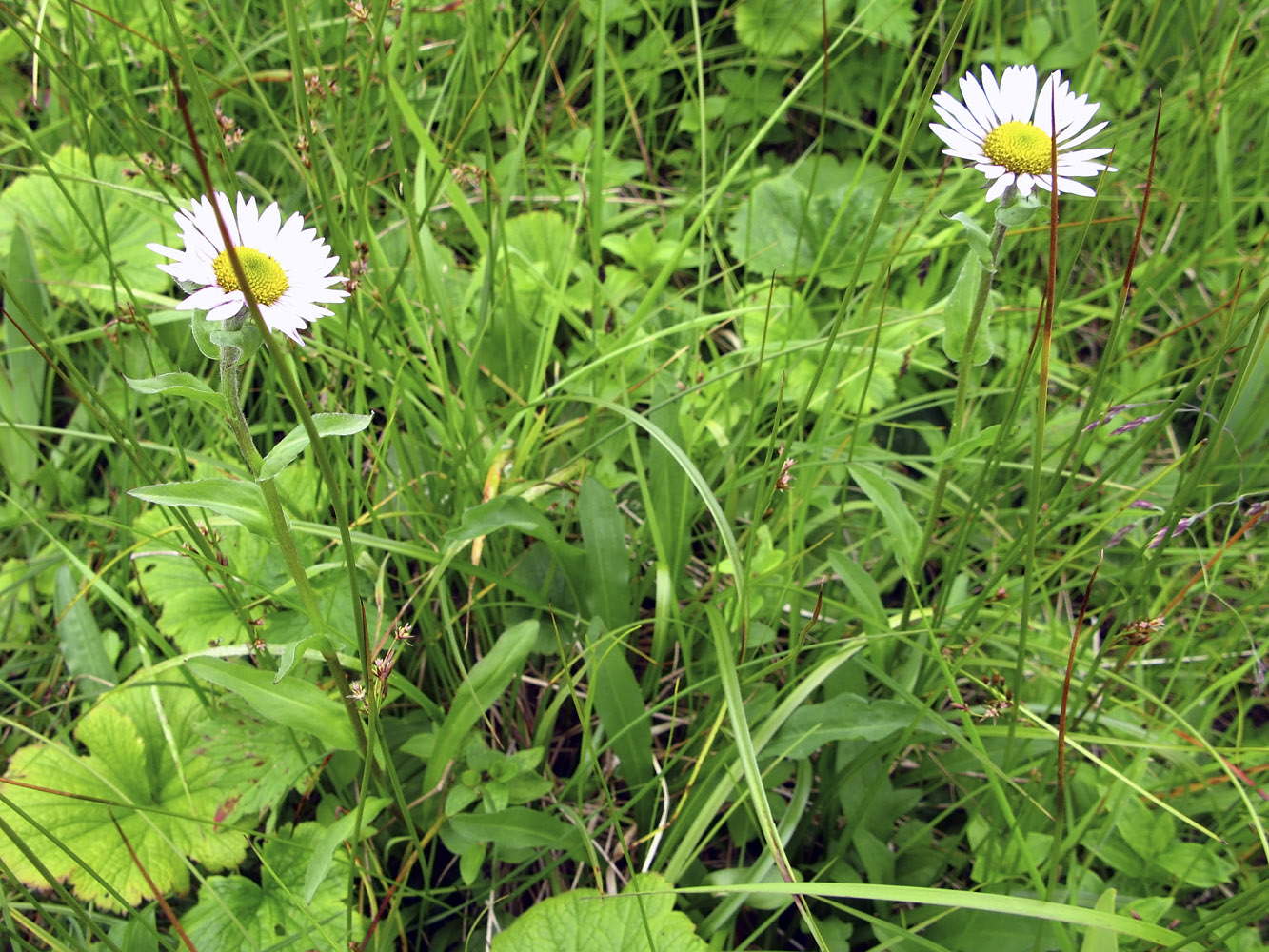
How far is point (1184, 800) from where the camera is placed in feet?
4.88

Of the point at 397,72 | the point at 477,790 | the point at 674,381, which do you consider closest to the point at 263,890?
the point at 477,790

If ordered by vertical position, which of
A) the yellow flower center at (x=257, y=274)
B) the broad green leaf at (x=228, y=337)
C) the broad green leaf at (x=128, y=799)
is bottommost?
the broad green leaf at (x=128, y=799)

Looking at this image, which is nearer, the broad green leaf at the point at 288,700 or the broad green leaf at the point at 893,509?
the broad green leaf at the point at 288,700

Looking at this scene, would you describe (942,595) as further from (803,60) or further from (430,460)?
(803,60)

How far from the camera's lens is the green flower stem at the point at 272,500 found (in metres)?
0.97

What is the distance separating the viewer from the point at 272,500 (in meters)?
1.02

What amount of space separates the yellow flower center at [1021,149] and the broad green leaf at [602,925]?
42.7 inches

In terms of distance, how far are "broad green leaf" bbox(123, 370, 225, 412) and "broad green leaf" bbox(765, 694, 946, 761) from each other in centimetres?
93

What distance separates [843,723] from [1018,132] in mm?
890

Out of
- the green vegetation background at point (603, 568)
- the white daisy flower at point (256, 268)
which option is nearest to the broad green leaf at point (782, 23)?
the green vegetation background at point (603, 568)

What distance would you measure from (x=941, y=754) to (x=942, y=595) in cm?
32

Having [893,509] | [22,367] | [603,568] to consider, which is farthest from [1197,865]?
[22,367]

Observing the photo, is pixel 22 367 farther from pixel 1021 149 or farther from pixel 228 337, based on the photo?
pixel 1021 149

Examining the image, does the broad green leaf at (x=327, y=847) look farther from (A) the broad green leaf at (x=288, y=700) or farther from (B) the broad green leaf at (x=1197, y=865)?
(B) the broad green leaf at (x=1197, y=865)
